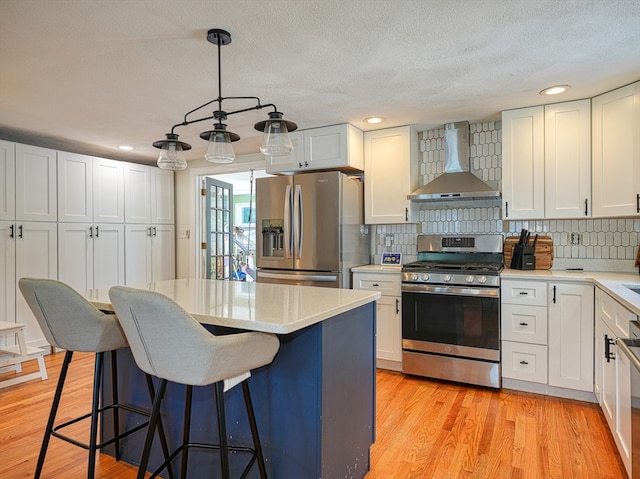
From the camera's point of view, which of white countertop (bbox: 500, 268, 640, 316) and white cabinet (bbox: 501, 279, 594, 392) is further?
white cabinet (bbox: 501, 279, 594, 392)

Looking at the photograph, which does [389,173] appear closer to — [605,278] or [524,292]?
→ [524,292]

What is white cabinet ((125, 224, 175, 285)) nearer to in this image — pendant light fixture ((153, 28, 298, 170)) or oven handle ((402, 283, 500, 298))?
pendant light fixture ((153, 28, 298, 170))

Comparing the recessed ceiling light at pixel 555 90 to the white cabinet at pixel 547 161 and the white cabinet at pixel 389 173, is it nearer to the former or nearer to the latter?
the white cabinet at pixel 547 161

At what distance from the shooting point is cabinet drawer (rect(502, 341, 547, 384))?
9.43 ft

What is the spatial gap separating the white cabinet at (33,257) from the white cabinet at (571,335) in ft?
14.6

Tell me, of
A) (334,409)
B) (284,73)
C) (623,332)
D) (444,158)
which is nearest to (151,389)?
(334,409)

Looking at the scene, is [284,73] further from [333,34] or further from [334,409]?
[334,409]

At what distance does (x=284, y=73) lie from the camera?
2480 millimetres

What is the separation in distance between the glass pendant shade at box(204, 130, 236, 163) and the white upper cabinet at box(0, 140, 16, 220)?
2729 mm

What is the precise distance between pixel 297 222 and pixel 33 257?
8.40ft

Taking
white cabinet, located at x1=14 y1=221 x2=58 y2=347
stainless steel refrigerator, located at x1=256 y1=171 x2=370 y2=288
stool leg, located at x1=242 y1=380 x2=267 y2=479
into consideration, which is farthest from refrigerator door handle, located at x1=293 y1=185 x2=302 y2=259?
white cabinet, located at x1=14 y1=221 x2=58 y2=347

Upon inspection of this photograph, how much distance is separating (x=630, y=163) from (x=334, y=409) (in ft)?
8.36

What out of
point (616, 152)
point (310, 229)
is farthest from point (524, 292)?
point (310, 229)

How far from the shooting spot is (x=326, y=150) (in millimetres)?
3652
